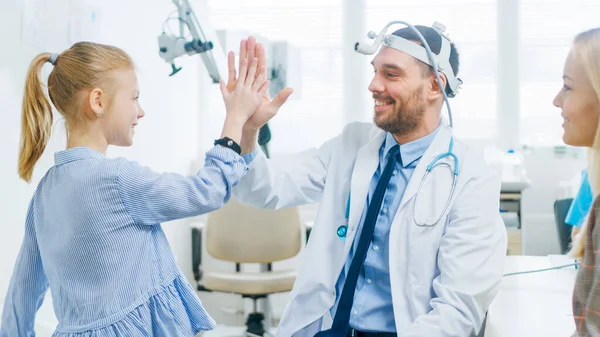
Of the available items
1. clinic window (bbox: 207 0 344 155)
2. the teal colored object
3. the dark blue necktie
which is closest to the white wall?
clinic window (bbox: 207 0 344 155)

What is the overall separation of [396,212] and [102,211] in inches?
26.6

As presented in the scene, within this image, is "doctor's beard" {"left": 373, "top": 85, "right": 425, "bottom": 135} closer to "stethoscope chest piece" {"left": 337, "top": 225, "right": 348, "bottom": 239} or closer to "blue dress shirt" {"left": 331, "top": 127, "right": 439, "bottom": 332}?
"blue dress shirt" {"left": 331, "top": 127, "right": 439, "bottom": 332}

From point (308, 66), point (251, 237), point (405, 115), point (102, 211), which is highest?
point (308, 66)

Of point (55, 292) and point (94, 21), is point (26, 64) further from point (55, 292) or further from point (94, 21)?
point (55, 292)

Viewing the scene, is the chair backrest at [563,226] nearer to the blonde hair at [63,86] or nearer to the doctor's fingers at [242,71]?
the doctor's fingers at [242,71]

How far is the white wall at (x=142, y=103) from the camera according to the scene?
1918 millimetres

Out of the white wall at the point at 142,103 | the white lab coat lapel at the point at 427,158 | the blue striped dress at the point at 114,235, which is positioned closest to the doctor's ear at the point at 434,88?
the white lab coat lapel at the point at 427,158

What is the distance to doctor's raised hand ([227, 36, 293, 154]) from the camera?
55.3 inches

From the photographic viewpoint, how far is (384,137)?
1656 millimetres

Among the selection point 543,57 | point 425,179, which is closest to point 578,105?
point 425,179

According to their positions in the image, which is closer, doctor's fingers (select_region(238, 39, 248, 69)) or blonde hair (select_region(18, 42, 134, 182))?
blonde hair (select_region(18, 42, 134, 182))

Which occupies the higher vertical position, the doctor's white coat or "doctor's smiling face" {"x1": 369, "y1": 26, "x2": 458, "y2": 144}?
"doctor's smiling face" {"x1": 369, "y1": 26, "x2": 458, "y2": 144}

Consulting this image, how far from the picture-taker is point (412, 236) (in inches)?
56.0

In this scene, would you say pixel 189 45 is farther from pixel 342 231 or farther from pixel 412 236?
pixel 412 236
